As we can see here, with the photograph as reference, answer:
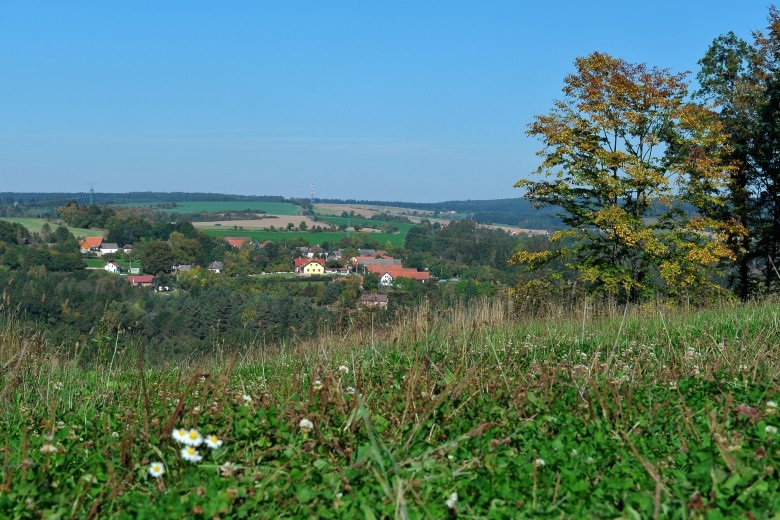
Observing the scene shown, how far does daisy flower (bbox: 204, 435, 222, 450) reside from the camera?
357cm

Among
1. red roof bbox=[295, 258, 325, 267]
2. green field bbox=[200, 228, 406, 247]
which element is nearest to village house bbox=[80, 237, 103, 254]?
green field bbox=[200, 228, 406, 247]

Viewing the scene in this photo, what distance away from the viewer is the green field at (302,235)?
7444 cm

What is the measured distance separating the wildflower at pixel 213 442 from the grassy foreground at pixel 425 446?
0.06 meters

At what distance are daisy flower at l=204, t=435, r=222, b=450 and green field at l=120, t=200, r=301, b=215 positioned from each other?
103539 millimetres

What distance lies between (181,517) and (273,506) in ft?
1.20

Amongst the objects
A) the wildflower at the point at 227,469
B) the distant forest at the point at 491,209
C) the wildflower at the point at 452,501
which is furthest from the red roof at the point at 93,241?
the wildflower at the point at 452,501

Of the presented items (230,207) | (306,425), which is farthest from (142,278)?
(230,207)

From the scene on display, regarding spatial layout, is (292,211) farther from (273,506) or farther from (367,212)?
(273,506)

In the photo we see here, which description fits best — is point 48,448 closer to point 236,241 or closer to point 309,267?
point 309,267

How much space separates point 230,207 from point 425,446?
118 m

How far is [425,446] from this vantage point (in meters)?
3.95

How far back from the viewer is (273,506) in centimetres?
321

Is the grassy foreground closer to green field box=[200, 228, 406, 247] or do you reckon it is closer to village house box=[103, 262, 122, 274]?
village house box=[103, 262, 122, 274]

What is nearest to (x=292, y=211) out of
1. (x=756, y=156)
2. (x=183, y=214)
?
(x=183, y=214)
